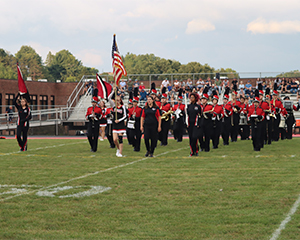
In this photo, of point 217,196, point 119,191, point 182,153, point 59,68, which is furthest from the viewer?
point 59,68

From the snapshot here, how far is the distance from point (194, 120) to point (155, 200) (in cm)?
675

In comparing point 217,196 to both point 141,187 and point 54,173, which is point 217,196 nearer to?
point 141,187

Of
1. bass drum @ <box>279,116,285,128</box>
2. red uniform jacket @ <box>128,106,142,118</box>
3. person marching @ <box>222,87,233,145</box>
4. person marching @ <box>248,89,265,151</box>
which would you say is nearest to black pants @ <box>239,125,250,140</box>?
bass drum @ <box>279,116,285,128</box>

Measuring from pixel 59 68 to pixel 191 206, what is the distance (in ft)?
374

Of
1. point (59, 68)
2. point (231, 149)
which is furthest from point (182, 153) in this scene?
point (59, 68)

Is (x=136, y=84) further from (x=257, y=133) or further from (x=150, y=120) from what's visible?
(x=150, y=120)

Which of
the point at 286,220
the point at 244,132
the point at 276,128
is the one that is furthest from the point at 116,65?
the point at 286,220

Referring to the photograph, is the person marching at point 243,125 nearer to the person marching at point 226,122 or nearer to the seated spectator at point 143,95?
the person marching at point 226,122

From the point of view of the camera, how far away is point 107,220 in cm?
588

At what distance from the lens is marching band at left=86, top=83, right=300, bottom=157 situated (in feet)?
44.7

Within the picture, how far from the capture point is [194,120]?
537 inches

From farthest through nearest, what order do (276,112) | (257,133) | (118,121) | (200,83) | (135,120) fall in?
(200,83)
(276,112)
(135,120)
(257,133)
(118,121)

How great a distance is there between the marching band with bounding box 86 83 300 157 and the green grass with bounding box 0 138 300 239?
Answer: 4.43 ft

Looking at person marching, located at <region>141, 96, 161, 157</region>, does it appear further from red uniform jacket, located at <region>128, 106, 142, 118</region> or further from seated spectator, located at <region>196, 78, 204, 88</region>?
seated spectator, located at <region>196, 78, 204, 88</region>
